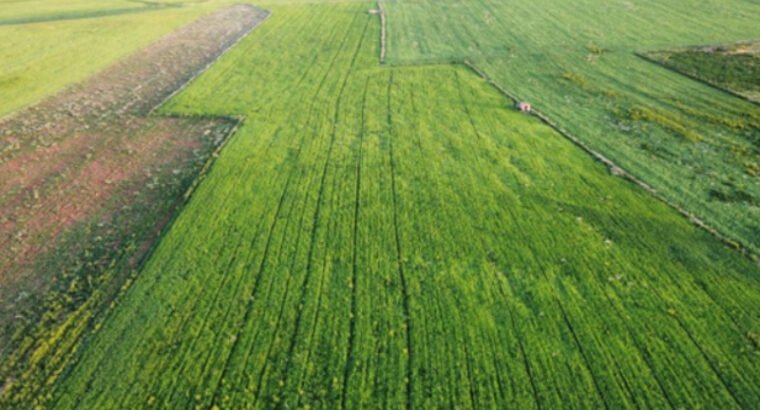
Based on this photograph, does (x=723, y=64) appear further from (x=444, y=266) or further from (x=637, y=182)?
(x=444, y=266)

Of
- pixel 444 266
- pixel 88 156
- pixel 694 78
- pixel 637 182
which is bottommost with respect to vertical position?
pixel 444 266

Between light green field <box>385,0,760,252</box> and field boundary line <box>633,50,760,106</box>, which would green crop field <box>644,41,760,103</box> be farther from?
light green field <box>385,0,760,252</box>

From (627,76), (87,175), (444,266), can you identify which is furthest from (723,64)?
(87,175)

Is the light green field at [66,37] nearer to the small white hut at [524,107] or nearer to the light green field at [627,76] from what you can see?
the light green field at [627,76]

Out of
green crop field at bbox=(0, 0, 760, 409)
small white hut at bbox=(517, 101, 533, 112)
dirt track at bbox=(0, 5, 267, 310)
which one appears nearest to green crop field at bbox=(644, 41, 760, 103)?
green crop field at bbox=(0, 0, 760, 409)

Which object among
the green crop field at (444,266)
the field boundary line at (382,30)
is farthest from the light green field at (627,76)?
the field boundary line at (382,30)

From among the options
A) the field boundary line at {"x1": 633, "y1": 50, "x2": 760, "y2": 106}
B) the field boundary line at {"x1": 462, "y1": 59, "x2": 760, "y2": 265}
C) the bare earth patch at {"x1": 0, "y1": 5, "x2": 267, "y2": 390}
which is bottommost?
the bare earth patch at {"x1": 0, "y1": 5, "x2": 267, "y2": 390}
